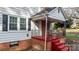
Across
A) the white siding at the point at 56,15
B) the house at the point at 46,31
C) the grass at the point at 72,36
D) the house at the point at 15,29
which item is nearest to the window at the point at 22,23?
the house at the point at 15,29

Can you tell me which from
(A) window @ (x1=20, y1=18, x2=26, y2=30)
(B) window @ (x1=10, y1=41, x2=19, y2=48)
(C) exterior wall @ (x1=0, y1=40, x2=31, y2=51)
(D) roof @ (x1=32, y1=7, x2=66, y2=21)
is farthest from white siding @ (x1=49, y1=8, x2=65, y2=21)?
(B) window @ (x1=10, y1=41, x2=19, y2=48)

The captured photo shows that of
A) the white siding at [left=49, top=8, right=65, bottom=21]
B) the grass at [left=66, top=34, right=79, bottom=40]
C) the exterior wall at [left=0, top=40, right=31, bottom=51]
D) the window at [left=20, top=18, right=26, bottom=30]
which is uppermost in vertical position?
the white siding at [left=49, top=8, right=65, bottom=21]

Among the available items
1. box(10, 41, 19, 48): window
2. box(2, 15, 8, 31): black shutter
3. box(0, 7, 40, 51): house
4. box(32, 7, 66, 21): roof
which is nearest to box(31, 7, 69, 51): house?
box(32, 7, 66, 21): roof

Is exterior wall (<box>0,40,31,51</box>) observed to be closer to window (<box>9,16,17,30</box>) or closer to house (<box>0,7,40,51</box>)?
house (<box>0,7,40,51</box>)

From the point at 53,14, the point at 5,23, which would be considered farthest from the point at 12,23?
the point at 53,14

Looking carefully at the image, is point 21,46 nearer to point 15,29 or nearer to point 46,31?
point 15,29

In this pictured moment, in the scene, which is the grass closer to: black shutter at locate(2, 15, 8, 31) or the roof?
the roof

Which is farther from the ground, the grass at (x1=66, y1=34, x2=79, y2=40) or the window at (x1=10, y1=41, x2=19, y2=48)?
the grass at (x1=66, y1=34, x2=79, y2=40)
